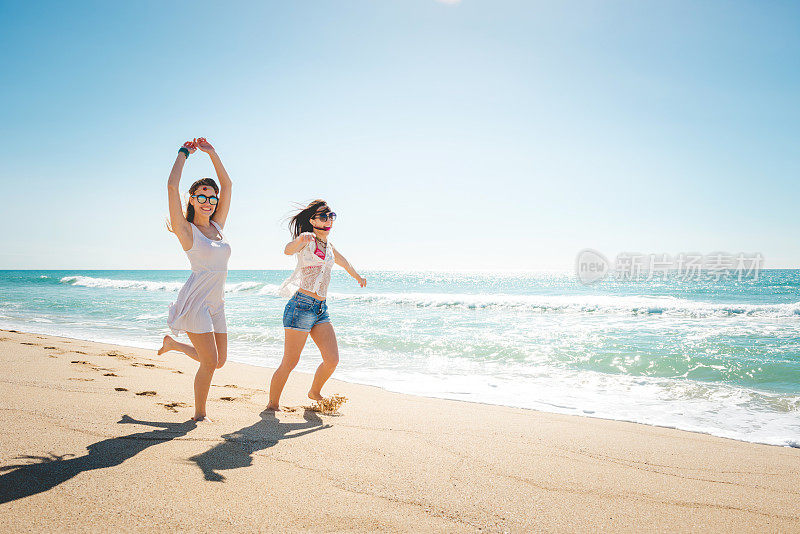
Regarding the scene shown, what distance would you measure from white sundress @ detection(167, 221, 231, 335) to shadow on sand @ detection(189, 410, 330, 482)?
91 cm

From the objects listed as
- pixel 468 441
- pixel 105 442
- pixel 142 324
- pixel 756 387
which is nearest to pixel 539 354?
pixel 756 387

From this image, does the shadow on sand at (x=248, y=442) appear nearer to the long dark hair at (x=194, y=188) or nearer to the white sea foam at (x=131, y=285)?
the long dark hair at (x=194, y=188)

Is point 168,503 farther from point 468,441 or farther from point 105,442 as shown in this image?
point 468,441

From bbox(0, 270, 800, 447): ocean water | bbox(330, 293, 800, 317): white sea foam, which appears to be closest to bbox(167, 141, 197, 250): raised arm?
bbox(0, 270, 800, 447): ocean water

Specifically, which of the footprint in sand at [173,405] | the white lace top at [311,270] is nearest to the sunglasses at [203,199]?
the white lace top at [311,270]

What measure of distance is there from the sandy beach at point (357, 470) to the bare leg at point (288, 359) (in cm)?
20

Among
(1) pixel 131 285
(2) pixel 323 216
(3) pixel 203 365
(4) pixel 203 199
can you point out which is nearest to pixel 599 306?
(2) pixel 323 216

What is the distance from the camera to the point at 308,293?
4.20m

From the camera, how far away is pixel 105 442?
2.96 m

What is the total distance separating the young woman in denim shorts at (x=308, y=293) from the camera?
4.18m

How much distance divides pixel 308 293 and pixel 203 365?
3.60 ft

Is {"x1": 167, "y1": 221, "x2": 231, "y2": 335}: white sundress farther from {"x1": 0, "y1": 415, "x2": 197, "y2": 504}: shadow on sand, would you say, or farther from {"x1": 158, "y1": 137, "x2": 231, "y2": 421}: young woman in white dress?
{"x1": 0, "y1": 415, "x2": 197, "y2": 504}: shadow on sand

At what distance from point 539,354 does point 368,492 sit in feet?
22.9

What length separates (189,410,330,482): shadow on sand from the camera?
2734 millimetres
